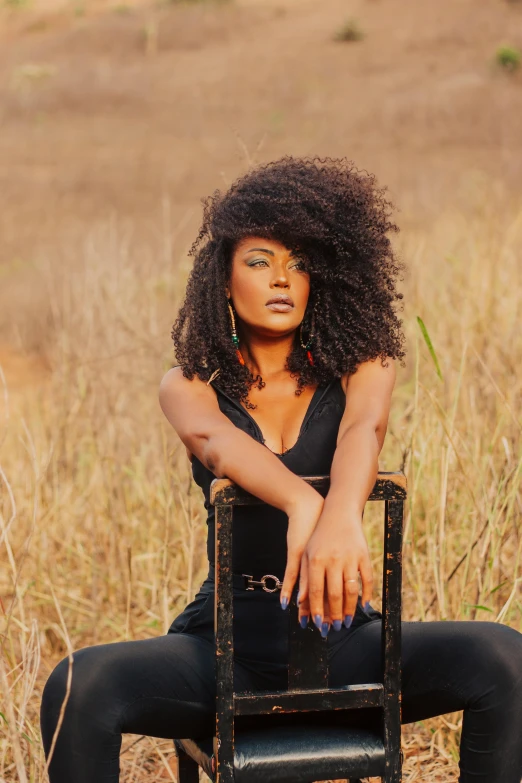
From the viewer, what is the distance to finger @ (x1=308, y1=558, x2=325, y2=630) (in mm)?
1599

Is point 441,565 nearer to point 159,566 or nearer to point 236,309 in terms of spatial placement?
point 236,309

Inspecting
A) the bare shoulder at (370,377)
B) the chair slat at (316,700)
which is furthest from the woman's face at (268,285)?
the chair slat at (316,700)

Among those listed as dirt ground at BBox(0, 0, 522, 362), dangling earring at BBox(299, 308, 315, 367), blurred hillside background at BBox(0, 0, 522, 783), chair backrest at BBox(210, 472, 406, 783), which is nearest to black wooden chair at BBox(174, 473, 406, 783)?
chair backrest at BBox(210, 472, 406, 783)

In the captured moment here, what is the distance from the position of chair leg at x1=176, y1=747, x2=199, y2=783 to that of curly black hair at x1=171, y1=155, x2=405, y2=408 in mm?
656

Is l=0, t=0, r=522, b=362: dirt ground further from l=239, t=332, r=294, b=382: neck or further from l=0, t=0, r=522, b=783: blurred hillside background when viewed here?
l=239, t=332, r=294, b=382: neck

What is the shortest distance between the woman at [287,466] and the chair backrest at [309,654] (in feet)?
0.14

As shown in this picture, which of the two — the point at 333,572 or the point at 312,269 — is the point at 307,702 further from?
the point at 312,269

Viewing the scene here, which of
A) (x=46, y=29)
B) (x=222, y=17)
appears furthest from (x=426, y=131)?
(x=46, y=29)

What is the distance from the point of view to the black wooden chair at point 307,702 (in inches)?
63.8

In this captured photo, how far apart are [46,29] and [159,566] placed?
29443mm

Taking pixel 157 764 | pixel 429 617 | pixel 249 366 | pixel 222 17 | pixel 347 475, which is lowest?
pixel 157 764

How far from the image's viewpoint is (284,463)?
75.9 inches

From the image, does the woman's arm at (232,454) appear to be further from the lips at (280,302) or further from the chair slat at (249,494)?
the lips at (280,302)

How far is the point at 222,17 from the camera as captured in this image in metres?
28.8
